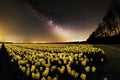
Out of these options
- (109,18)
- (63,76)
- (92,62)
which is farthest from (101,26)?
(63,76)

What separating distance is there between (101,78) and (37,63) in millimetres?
3394

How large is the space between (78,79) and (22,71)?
2.21 m

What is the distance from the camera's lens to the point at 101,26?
8588 cm

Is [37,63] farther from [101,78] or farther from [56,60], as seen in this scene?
[101,78]

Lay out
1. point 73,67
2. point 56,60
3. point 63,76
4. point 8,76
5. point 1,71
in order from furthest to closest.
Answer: point 56,60 < point 73,67 < point 63,76 < point 1,71 < point 8,76

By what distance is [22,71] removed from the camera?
980 centimetres

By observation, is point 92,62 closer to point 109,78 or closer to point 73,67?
point 73,67

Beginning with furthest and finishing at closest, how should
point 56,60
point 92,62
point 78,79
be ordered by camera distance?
point 92,62 → point 56,60 → point 78,79

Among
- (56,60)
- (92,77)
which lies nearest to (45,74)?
(92,77)

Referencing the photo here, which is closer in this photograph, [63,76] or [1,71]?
[1,71]

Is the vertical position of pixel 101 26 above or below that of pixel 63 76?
above

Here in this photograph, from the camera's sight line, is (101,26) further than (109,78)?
Yes

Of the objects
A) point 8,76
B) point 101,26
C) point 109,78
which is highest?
point 101,26

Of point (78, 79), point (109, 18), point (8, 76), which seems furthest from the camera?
point (109, 18)
